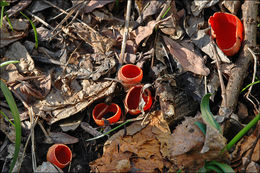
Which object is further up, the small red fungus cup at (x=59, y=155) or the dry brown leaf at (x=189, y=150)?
the dry brown leaf at (x=189, y=150)

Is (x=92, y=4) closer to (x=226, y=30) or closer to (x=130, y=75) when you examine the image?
(x=130, y=75)

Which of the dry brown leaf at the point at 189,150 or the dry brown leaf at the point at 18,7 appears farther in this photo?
the dry brown leaf at the point at 18,7

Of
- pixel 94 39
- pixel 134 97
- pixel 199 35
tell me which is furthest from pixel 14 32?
pixel 199 35

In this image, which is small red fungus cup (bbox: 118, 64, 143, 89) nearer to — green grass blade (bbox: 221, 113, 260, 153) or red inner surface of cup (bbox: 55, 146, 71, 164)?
red inner surface of cup (bbox: 55, 146, 71, 164)

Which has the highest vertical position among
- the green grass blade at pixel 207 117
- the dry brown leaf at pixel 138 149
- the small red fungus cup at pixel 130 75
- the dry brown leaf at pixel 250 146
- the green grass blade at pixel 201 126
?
the green grass blade at pixel 207 117

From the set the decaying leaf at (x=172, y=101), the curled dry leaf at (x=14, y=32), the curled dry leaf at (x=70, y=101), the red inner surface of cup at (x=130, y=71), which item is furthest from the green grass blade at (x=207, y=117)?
the curled dry leaf at (x=14, y=32)

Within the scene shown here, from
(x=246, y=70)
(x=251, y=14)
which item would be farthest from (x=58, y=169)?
(x=251, y=14)

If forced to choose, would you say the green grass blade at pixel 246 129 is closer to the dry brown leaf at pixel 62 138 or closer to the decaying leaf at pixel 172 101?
the decaying leaf at pixel 172 101

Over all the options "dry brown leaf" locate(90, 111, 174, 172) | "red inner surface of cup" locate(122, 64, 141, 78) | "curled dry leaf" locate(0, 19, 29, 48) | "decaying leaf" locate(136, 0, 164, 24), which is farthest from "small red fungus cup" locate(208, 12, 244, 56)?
"curled dry leaf" locate(0, 19, 29, 48)
